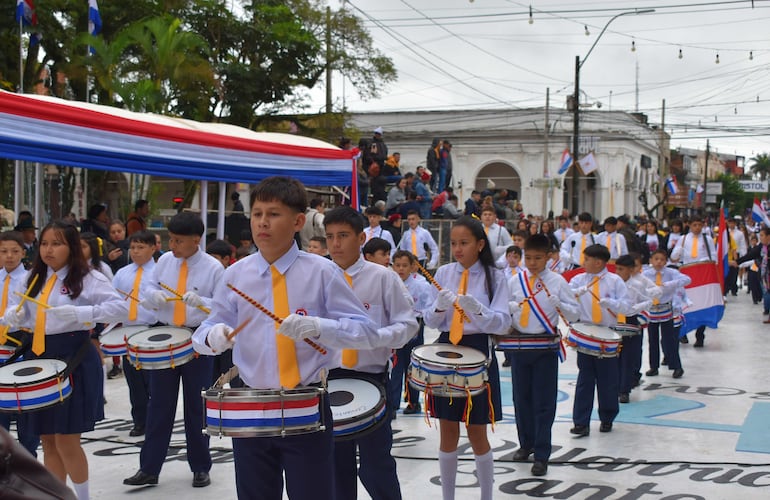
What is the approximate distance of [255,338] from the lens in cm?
401

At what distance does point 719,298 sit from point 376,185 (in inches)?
386

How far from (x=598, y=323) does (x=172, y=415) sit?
446 centimetres

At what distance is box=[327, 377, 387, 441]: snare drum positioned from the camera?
15.4 feet

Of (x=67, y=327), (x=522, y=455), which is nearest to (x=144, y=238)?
(x=67, y=327)

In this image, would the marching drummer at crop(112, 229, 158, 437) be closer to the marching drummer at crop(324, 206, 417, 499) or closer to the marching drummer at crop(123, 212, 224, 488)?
the marching drummer at crop(123, 212, 224, 488)

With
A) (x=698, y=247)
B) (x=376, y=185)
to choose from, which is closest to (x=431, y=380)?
(x=698, y=247)

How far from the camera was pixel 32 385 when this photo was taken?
17.9ft

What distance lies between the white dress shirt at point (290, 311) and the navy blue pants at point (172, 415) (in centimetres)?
268

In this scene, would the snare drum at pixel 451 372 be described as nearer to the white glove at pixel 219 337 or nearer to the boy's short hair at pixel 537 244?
the boy's short hair at pixel 537 244

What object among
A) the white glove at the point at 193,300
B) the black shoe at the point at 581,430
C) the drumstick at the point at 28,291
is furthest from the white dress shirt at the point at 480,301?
→ the black shoe at the point at 581,430

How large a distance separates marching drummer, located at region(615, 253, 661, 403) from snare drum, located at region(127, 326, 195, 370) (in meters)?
4.96

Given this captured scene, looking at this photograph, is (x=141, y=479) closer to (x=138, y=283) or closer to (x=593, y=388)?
(x=138, y=283)

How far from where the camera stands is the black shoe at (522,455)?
293 inches

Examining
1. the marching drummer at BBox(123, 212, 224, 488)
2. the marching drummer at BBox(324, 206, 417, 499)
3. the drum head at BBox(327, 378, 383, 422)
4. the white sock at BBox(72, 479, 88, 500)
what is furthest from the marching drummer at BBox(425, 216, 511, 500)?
the white sock at BBox(72, 479, 88, 500)
